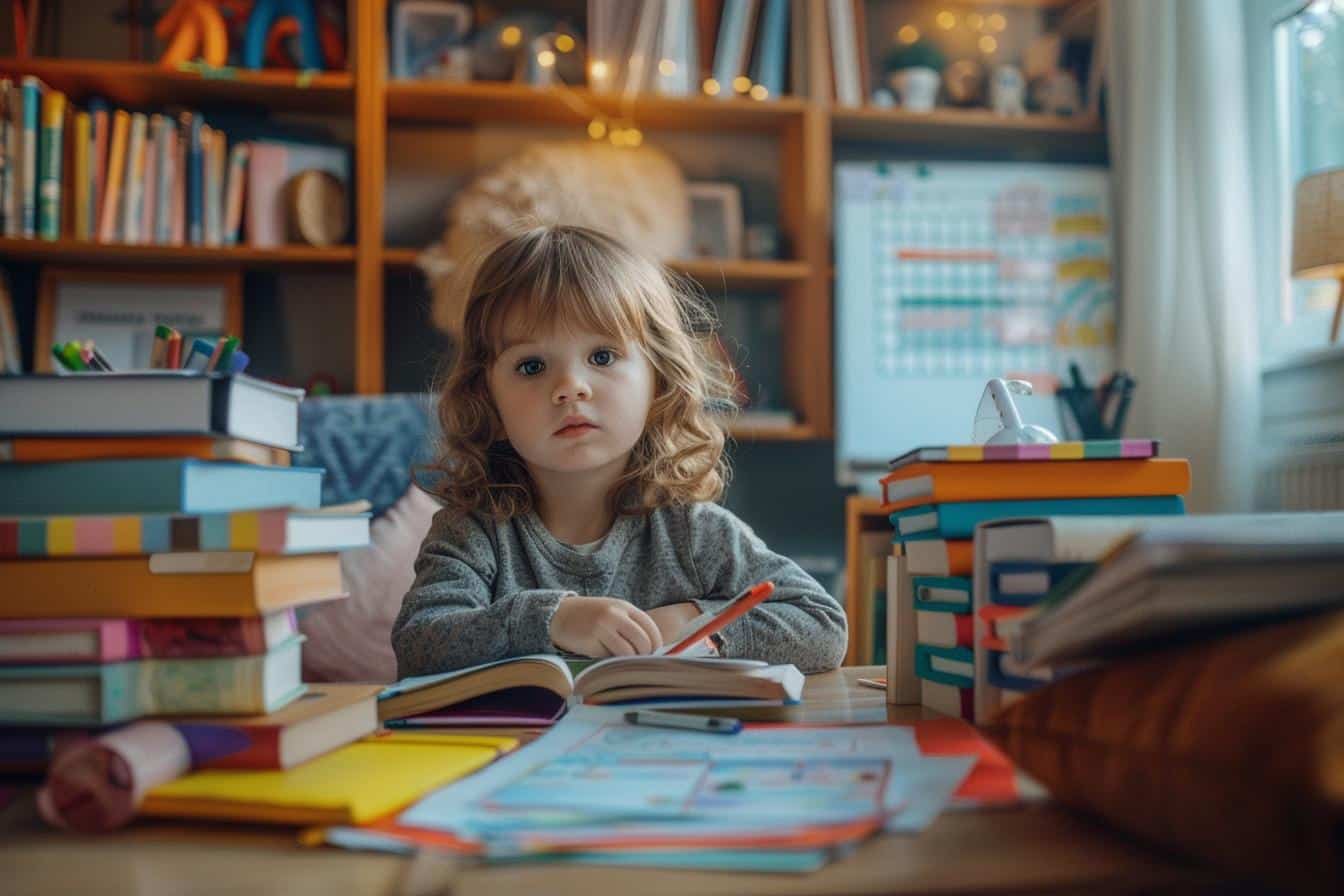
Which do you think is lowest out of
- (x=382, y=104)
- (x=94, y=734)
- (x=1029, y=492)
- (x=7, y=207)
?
(x=94, y=734)

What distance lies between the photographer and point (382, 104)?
8.98 feet

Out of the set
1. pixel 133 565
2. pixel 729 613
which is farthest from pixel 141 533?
pixel 729 613

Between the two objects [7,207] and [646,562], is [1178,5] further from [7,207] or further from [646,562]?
[7,207]

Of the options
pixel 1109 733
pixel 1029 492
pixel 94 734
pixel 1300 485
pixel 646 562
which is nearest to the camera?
pixel 1109 733

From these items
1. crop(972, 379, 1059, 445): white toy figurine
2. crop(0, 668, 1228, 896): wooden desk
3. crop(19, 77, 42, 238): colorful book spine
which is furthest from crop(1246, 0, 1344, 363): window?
crop(19, 77, 42, 238): colorful book spine

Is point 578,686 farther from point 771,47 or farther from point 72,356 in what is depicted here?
point 771,47

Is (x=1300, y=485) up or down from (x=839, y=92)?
down

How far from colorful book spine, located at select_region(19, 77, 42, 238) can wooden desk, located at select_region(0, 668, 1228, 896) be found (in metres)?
2.41

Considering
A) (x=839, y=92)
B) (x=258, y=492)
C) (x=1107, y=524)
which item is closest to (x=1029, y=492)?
(x=1107, y=524)

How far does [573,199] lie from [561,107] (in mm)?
234

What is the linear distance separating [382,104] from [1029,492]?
2301mm

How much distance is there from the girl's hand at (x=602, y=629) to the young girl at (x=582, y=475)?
0.18ft

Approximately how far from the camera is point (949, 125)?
2963 millimetres

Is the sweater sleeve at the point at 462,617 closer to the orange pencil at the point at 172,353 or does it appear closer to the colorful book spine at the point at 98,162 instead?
the orange pencil at the point at 172,353
